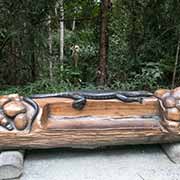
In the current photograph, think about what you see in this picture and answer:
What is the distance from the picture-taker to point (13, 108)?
2264mm

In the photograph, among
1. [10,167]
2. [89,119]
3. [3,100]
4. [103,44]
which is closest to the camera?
[10,167]

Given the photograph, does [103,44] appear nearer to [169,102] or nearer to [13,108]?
[169,102]

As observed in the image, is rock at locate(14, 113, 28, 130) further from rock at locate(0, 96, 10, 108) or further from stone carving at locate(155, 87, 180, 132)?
stone carving at locate(155, 87, 180, 132)

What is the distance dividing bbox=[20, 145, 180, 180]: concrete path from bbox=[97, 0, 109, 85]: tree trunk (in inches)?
62.5

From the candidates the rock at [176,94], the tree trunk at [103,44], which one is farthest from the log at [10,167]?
the tree trunk at [103,44]

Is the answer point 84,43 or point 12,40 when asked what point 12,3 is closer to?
point 12,40

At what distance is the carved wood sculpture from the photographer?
2.27m

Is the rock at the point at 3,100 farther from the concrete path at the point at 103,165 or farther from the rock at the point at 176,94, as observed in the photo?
the rock at the point at 176,94

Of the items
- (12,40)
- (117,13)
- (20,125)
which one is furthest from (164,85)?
(20,125)

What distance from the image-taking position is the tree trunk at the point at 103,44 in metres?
4.04

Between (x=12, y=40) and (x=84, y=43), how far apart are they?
1157mm

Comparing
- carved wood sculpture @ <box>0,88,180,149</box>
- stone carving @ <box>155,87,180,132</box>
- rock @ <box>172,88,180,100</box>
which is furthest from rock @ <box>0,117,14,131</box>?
rock @ <box>172,88,180,100</box>

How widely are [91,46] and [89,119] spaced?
2589mm

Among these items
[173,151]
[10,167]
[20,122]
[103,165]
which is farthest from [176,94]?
[10,167]
